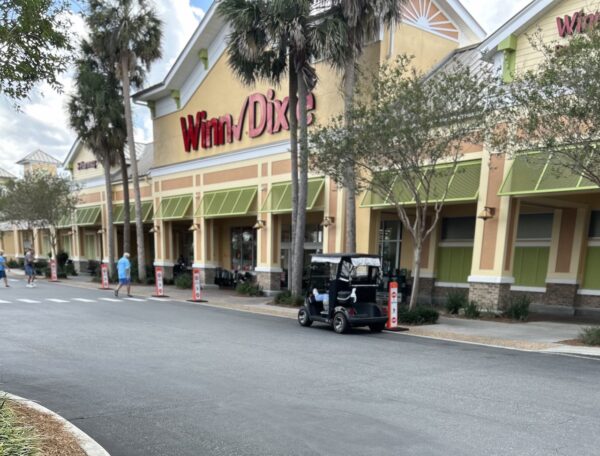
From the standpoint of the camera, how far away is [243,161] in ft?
74.8

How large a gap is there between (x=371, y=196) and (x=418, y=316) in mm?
5779

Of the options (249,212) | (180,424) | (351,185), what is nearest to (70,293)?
(249,212)

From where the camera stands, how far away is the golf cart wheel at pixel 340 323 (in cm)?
1138

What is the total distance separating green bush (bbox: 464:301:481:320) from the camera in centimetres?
1415

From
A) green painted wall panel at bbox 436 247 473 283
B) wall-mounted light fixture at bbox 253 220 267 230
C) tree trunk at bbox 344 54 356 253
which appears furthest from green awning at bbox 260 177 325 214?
green painted wall panel at bbox 436 247 473 283

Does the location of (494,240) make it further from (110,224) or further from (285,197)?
(110,224)

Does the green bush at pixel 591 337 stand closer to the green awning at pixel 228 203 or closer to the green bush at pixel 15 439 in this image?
the green bush at pixel 15 439

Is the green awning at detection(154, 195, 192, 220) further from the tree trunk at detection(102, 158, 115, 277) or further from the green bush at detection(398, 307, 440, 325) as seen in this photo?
the green bush at detection(398, 307, 440, 325)

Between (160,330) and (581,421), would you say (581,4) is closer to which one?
→ (581,421)

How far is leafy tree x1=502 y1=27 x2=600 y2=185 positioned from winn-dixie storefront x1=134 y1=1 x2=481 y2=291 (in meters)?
7.47

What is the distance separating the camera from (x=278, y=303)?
17719mm

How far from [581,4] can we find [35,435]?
1560 centimetres

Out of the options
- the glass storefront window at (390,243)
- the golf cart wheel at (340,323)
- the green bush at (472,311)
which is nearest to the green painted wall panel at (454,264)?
the glass storefront window at (390,243)

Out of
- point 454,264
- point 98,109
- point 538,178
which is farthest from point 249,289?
point 98,109
